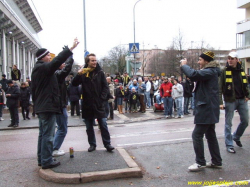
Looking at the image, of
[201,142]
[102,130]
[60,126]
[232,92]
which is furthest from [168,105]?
[201,142]

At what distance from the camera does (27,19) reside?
146 feet

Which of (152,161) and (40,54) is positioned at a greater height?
(40,54)

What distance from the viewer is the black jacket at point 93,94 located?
18.4ft

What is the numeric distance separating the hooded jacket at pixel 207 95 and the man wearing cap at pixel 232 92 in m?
1.07

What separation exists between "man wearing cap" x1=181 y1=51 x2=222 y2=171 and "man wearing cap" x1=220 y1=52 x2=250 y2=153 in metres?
1.08

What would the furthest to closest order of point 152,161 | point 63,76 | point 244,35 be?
1. point 244,35
2. point 152,161
3. point 63,76

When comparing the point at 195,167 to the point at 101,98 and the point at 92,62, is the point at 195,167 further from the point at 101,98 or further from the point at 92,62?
the point at 92,62

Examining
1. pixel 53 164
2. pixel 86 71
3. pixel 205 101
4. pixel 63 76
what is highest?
pixel 86 71

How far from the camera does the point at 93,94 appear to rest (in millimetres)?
5594

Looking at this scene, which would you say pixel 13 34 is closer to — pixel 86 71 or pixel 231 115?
pixel 86 71

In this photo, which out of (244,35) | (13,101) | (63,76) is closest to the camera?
(63,76)

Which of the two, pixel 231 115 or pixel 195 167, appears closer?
pixel 195 167

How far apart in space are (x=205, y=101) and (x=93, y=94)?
7.27 feet

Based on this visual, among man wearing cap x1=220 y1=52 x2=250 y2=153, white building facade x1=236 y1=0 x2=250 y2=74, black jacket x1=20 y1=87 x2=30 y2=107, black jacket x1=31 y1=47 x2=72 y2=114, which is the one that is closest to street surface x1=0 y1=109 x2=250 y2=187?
man wearing cap x1=220 y1=52 x2=250 y2=153
